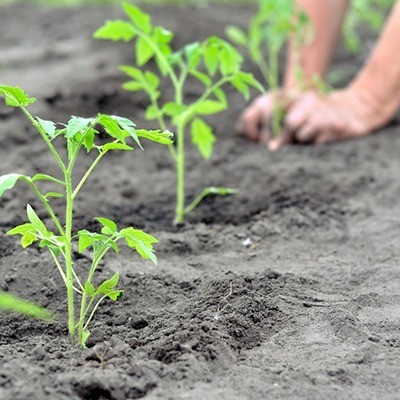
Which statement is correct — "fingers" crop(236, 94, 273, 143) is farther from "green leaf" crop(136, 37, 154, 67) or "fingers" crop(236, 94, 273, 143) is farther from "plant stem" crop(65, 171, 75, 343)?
"plant stem" crop(65, 171, 75, 343)

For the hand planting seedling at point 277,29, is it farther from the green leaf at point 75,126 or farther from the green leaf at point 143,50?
the green leaf at point 75,126

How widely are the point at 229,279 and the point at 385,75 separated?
2342 millimetres

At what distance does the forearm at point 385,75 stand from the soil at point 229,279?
0.16 metres

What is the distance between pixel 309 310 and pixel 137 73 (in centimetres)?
113

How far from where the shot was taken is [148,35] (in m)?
2.78

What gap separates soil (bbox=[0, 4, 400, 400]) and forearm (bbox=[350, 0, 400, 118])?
0.54 feet

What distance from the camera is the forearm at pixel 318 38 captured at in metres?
4.38

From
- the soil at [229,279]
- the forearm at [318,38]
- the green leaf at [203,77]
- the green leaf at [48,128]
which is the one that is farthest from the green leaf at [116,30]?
the forearm at [318,38]

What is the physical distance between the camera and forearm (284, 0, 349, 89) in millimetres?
4383

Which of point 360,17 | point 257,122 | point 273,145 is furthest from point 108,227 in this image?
point 360,17

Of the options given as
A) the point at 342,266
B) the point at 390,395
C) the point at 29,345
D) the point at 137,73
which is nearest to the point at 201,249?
the point at 342,266

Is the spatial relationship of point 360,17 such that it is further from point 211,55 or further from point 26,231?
point 26,231

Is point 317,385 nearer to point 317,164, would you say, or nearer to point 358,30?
point 317,164

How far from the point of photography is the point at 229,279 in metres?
2.21
